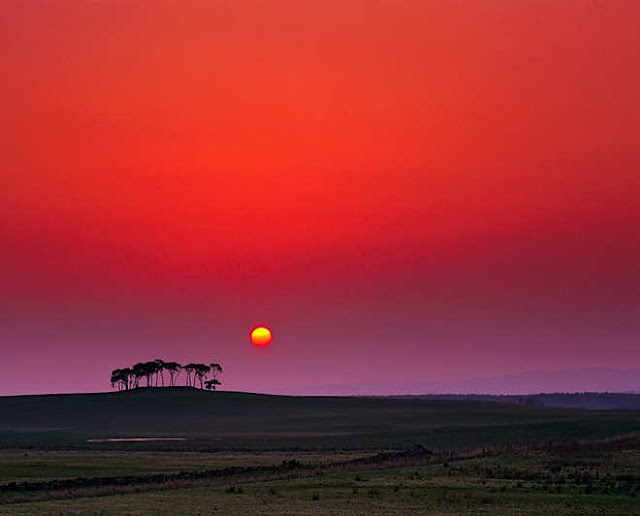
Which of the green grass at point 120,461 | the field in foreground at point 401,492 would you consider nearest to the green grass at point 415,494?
the field in foreground at point 401,492

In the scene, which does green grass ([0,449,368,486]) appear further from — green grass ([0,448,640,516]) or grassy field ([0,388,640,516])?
green grass ([0,448,640,516])

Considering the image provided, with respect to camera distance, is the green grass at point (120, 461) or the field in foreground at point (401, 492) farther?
the green grass at point (120, 461)

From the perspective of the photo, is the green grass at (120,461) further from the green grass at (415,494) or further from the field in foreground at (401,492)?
the green grass at (415,494)

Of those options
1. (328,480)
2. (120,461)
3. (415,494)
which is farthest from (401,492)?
(120,461)

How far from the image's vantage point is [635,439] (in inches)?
3939

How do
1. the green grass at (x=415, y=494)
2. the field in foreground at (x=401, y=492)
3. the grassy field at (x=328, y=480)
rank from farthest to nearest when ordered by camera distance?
the grassy field at (x=328, y=480)
the field in foreground at (x=401, y=492)
the green grass at (x=415, y=494)

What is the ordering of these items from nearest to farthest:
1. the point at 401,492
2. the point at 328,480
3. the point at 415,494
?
1. the point at 415,494
2. the point at 401,492
3. the point at 328,480

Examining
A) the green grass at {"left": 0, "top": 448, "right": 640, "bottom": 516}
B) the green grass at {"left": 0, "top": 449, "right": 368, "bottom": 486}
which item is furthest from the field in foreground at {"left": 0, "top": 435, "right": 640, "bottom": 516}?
the green grass at {"left": 0, "top": 449, "right": 368, "bottom": 486}

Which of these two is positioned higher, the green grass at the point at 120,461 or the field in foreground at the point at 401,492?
the green grass at the point at 120,461

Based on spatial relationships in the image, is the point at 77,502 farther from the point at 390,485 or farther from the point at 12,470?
the point at 12,470

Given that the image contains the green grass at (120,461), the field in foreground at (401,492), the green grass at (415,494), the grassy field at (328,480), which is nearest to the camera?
the green grass at (415,494)

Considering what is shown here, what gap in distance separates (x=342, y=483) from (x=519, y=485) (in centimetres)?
1119

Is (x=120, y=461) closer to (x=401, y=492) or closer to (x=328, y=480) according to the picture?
(x=328, y=480)

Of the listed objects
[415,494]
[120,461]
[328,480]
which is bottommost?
[415,494]
